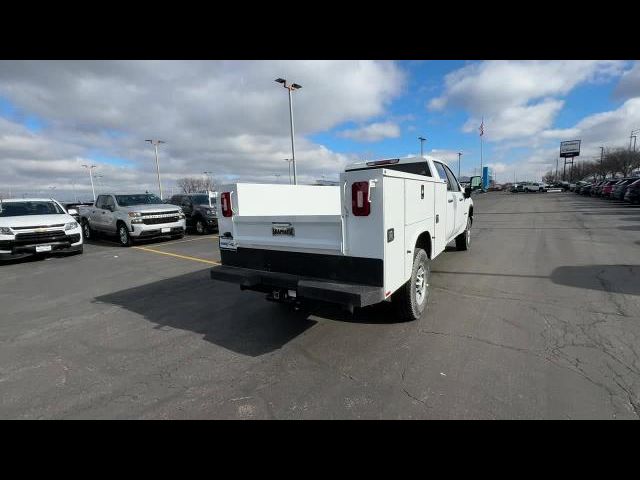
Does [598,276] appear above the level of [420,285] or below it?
below

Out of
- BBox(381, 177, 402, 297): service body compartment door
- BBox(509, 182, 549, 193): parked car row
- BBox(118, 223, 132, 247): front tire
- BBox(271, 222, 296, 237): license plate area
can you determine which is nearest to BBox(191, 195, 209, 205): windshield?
BBox(118, 223, 132, 247): front tire

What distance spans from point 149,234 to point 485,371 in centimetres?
1157

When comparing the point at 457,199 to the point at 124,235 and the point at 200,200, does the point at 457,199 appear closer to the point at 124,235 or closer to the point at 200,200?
the point at 124,235

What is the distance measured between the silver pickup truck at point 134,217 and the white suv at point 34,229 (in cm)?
158

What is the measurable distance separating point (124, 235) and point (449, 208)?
11.1 m

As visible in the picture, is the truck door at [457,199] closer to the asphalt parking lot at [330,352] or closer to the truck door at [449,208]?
the truck door at [449,208]

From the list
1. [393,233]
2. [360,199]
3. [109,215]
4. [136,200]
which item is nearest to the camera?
[360,199]

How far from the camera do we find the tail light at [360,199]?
10.4ft

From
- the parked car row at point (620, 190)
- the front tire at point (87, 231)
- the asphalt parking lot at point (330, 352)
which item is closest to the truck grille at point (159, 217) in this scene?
the front tire at point (87, 231)

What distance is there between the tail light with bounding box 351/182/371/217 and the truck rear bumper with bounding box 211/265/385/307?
2.43 feet

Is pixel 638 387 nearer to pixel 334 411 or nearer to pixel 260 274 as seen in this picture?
pixel 334 411

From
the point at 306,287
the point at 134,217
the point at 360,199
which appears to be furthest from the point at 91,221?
the point at 360,199

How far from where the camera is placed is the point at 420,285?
14.7 ft
